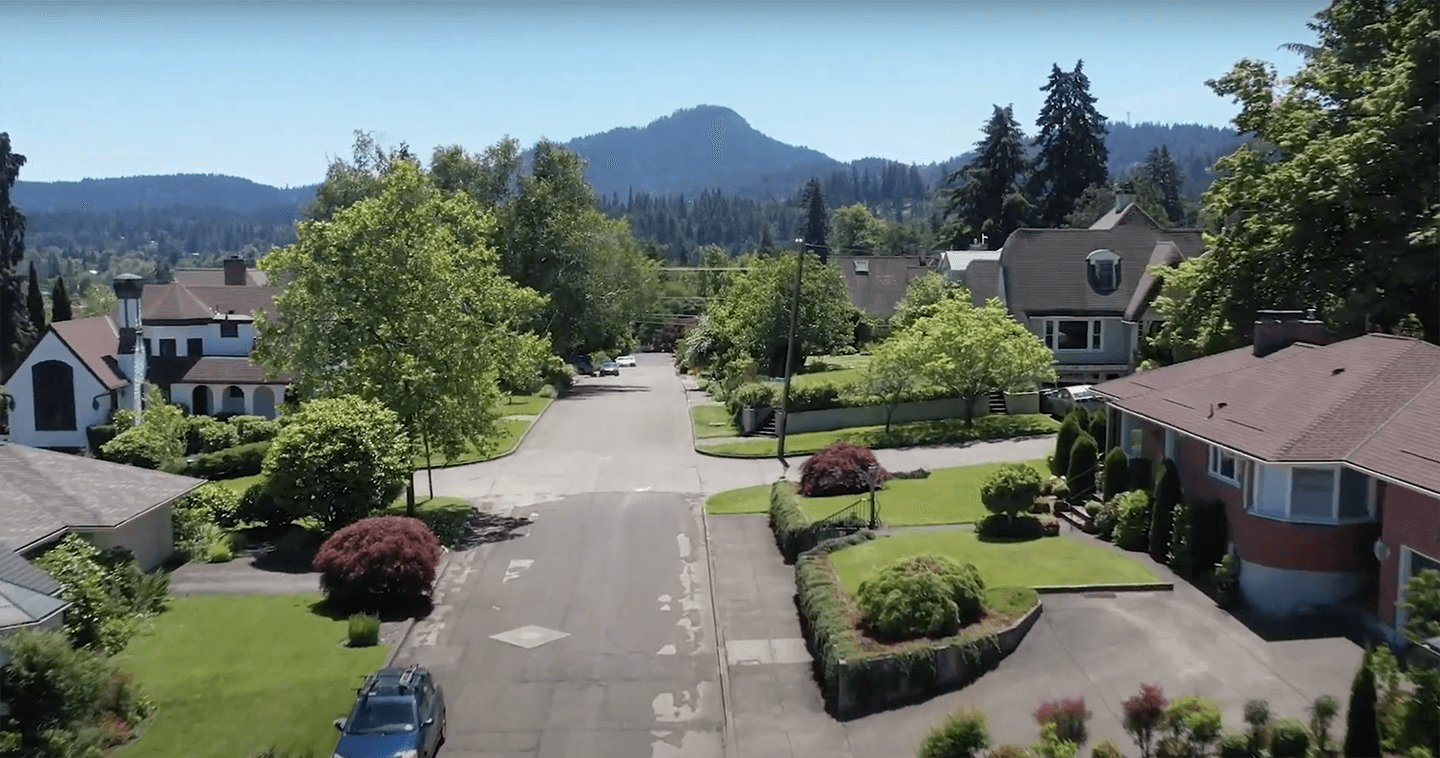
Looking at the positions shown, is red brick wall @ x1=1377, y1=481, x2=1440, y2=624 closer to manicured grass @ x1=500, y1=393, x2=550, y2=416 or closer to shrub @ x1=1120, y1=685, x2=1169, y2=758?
shrub @ x1=1120, y1=685, x2=1169, y2=758

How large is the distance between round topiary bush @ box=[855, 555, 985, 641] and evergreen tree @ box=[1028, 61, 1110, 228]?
80.2m

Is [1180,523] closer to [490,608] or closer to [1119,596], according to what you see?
[1119,596]

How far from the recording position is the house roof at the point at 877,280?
273ft

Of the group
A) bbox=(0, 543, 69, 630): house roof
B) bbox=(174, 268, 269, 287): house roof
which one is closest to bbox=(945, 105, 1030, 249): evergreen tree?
bbox=(174, 268, 269, 287): house roof

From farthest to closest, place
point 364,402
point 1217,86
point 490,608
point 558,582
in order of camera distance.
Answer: point 1217,86 < point 364,402 < point 558,582 < point 490,608

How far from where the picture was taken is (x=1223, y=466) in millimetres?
24047

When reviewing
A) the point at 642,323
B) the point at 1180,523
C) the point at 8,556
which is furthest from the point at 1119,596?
the point at 642,323

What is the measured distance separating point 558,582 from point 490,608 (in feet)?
8.28

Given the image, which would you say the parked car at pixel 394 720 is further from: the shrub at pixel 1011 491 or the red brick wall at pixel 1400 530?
the red brick wall at pixel 1400 530

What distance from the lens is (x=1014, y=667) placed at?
20641 millimetres

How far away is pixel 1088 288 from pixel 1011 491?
94.6ft

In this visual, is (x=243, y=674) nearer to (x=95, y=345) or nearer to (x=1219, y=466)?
(x=1219, y=466)

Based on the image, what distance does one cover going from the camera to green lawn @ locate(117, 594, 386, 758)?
19016mm

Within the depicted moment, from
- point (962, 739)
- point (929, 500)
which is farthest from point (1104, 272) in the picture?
point (962, 739)
